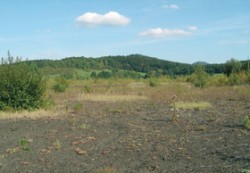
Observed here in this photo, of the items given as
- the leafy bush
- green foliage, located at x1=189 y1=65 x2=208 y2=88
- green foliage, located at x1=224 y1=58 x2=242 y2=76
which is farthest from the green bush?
green foliage, located at x1=224 y1=58 x2=242 y2=76

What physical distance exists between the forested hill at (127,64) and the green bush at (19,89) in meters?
80.9

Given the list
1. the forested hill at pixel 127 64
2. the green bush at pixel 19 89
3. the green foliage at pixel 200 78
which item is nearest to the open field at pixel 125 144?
the green bush at pixel 19 89

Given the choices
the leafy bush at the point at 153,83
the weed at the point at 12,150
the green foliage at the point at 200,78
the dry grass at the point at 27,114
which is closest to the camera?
the weed at the point at 12,150

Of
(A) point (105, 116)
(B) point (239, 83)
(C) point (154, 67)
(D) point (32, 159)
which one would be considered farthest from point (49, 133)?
(C) point (154, 67)

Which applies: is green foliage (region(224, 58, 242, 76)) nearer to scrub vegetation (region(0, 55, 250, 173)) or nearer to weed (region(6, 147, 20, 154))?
scrub vegetation (region(0, 55, 250, 173))

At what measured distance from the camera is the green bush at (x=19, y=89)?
2003cm

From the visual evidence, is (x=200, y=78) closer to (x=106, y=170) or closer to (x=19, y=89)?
(x=19, y=89)

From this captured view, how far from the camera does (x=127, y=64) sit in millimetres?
112250

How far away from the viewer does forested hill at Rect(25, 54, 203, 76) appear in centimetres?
10501

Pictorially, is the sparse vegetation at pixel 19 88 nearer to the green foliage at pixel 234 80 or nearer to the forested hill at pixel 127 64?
the green foliage at pixel 234 80

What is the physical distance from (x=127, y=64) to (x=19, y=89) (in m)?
92.4

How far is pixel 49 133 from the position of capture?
1331 centimetres

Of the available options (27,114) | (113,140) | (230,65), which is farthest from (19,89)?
(230,65)

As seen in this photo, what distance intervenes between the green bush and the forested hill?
80.9m
